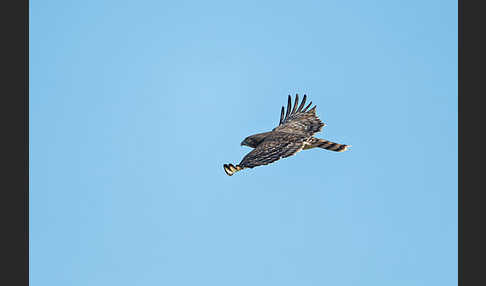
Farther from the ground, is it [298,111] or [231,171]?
[298,111]

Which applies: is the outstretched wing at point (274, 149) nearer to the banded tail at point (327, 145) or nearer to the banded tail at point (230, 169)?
the banded tail at point (230, 169)

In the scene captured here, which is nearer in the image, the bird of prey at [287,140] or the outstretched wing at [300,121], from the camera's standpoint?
the bird of prey at [287,140]

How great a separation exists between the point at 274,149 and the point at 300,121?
572cm

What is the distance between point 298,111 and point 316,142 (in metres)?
4.89

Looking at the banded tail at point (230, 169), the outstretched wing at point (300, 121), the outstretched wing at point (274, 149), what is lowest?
the banded tail at point (230, 169)

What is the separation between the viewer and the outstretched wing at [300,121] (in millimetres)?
30734

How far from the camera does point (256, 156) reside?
86.2ft

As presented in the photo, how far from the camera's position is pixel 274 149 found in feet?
88.9

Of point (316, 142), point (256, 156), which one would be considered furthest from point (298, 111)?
point (256, 156)

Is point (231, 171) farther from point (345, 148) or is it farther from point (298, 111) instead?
point (298, 111)

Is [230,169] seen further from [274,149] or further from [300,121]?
[300,121]

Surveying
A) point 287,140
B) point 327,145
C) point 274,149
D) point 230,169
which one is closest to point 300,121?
point 327,145

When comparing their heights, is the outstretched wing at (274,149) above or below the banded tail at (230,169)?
above

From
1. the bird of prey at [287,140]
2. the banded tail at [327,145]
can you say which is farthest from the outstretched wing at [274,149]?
the banded tail at [327,145]
